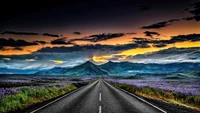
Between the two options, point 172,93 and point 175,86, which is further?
point 175,86

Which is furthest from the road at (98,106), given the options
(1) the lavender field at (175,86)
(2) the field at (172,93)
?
(1) the lavender field at (175,86)

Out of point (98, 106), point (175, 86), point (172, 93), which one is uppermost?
point (175, 86)

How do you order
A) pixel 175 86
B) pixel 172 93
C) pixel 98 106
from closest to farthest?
pixel 98 106 < pixel 172 93 < pixel 175 86

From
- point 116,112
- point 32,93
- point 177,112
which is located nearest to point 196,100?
point 177,112

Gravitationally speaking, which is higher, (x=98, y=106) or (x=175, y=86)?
(x=175, y=86)

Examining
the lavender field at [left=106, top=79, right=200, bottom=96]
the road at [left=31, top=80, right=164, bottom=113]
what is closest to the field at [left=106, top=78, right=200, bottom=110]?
the lavender field at [left=106, top=79, right=200, bottom=96]

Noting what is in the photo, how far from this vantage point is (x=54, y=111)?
1168 cm

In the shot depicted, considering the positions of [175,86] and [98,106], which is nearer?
[98,106]

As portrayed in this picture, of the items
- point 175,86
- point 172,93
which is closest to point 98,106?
point 172,93

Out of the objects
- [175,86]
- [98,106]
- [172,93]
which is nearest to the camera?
[98,106]

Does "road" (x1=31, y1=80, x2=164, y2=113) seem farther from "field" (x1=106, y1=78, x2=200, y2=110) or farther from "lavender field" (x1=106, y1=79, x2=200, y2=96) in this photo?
"lavender field" (x1=106, y1=79, x2=200, y2=96)

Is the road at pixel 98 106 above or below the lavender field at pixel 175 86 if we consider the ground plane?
below

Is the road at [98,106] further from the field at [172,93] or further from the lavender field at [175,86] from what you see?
the lavender field at [175,86]

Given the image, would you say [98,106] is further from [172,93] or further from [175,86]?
[175,86]
